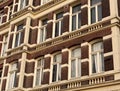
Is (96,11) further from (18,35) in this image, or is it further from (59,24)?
(18,35)

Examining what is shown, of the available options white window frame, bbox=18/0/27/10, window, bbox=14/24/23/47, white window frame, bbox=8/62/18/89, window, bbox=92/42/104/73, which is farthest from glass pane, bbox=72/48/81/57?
white window frame, bbox=18/0/27/10

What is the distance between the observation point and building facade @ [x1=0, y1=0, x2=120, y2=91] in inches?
617

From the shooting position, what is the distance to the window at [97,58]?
15922 mm

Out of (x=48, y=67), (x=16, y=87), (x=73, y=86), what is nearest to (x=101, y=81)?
(x=73, y=86)

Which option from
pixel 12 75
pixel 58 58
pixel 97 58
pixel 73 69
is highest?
pixel 58 58

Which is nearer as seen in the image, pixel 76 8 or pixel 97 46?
pixel 97 46

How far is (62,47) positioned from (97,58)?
10.4 ft

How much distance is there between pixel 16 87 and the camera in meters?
19.2

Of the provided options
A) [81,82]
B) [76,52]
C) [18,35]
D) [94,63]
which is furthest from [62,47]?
[18,35]

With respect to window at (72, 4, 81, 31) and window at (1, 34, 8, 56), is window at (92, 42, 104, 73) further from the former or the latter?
window at (1, 34, 8, 56)

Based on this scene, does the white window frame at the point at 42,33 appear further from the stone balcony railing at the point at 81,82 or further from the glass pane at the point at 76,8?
the stone balcony railing at the point at 81,82

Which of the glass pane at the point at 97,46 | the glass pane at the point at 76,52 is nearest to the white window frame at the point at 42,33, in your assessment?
the glass pane at the point at 76,52

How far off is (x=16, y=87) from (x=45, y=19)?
20.5 ft

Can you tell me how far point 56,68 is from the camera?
18469mm
